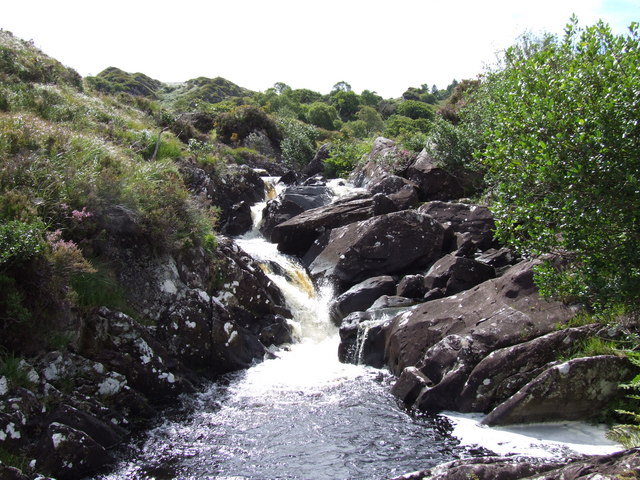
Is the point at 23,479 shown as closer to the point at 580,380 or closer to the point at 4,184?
the point at 4,184

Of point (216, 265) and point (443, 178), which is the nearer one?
point (216, 265)

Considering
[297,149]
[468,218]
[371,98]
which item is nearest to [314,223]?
[468,218]

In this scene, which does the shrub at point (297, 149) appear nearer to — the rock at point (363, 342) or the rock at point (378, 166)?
the rock at point (378, 166)

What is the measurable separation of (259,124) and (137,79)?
9095 centimetres

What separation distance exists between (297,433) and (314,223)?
12.0m

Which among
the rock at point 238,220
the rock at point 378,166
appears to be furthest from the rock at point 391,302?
the rock at point 378,166

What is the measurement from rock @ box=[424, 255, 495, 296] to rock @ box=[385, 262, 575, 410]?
7.68 feet

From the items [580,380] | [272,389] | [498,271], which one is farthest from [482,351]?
[498,271]

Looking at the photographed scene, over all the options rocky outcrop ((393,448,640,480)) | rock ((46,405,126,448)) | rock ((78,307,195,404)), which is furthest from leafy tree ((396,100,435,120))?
rocky outcrop ((393,448,640,480))

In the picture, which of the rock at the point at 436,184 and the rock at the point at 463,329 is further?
the rock at the point at 436,184

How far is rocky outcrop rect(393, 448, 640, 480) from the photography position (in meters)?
4.13

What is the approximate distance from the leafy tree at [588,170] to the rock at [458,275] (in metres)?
5.28

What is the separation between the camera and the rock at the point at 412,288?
49.3 ft

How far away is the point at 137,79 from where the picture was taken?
11569cm
